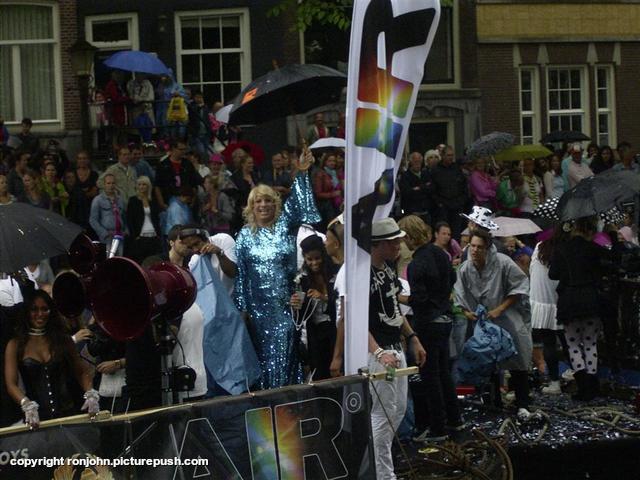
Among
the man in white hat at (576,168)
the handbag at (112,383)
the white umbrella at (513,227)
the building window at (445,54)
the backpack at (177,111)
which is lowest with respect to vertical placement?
the handbag at (112,383)

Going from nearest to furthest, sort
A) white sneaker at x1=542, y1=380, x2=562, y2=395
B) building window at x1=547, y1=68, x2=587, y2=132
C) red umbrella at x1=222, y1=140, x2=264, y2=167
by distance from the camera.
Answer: white sneaker at x1=542, y1=380, x2=562, y2=395 → red umbrella at x1=222, y1=140, x2=264, y2=167 → building window at x1=547, y1=68, x2=587, y2=132

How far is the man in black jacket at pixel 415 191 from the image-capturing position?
1900 centimetres

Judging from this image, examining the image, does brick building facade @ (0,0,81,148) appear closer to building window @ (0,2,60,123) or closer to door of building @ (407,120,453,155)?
building window @ (0,2,60,123)

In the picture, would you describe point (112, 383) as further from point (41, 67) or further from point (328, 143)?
point (41, 67)

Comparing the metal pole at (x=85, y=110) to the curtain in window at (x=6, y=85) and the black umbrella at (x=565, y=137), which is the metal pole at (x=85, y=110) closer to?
the curtain in window at (x=6, y=85)

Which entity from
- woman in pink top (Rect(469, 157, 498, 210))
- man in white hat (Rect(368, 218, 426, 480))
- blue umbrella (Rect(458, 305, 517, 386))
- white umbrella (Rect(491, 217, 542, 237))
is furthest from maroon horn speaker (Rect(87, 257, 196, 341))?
woman in pink top (Rect(469, 157, 498, 210))

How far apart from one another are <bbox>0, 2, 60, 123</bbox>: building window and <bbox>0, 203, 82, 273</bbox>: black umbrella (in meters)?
15.1

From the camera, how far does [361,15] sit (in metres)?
8.28

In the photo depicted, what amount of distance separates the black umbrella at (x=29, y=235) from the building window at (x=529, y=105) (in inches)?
827

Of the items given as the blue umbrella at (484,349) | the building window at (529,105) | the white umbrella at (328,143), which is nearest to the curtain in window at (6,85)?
the white umbrella at (328,143)

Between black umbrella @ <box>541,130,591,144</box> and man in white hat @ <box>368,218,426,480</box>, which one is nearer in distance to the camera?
man in white hat @ <box>368,218,426,480</box>

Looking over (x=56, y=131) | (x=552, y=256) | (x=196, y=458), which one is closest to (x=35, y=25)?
(x=56, y=131)

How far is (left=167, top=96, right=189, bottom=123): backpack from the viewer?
2111 centimetres

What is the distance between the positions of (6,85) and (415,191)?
8.42m
